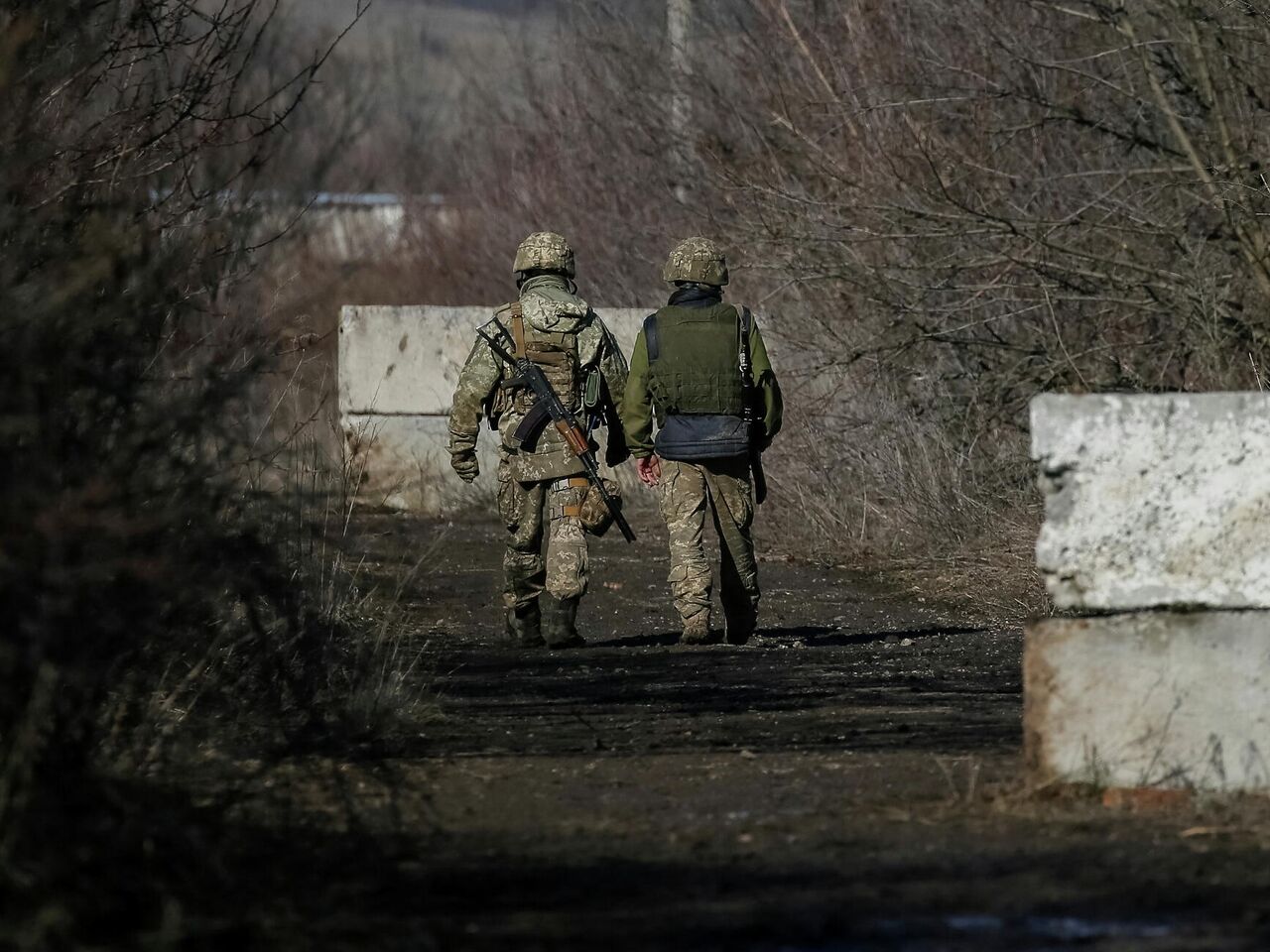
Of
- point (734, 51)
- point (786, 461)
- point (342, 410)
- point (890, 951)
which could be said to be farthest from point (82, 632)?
point (734, 51)

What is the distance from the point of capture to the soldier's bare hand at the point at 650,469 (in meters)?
10.2

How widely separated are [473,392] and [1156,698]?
5.19 meters

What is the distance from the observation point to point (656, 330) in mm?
10164

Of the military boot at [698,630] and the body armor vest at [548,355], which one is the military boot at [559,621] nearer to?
the military boot at [698,630]

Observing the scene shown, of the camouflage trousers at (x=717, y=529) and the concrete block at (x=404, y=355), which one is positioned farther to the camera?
the concrete block at (x=404, y=355)

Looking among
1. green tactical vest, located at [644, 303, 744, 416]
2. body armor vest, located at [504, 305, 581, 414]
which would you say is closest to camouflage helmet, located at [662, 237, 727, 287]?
green tactical vest, located at [644, 303, 744, 416]

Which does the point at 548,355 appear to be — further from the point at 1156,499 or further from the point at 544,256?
the point at 1156,499

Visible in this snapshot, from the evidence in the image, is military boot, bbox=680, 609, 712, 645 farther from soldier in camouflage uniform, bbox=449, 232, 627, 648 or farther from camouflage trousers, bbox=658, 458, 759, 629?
soldier in camouflage uniform, bbox=449, 232, 627, 648

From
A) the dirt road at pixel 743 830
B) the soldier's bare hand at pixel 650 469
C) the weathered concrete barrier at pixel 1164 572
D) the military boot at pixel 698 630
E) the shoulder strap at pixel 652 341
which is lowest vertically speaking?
the dirt road at pixel 743 830

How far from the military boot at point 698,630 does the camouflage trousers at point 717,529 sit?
0.03 metres

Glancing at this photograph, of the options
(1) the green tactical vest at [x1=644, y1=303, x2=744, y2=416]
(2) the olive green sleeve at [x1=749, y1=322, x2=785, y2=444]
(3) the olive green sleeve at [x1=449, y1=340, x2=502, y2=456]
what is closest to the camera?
(1) the green tactical vest at [x1=644, y1=303, x2=744, y2=416]

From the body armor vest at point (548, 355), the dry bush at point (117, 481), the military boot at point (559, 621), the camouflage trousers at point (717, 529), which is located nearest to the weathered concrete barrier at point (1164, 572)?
the dry bush at point (117, 481)

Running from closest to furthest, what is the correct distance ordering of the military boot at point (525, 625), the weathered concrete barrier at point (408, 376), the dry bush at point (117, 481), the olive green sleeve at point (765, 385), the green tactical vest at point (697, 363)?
the dry bush at point (117, 481) → the green tactical vest at point (697, 363) → the olive green sleeve at point (765, 385) → the military boot at point (525, 625) → the weathered concrete barrier at point (408, 376)

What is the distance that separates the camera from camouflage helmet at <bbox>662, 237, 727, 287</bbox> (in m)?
10.2
